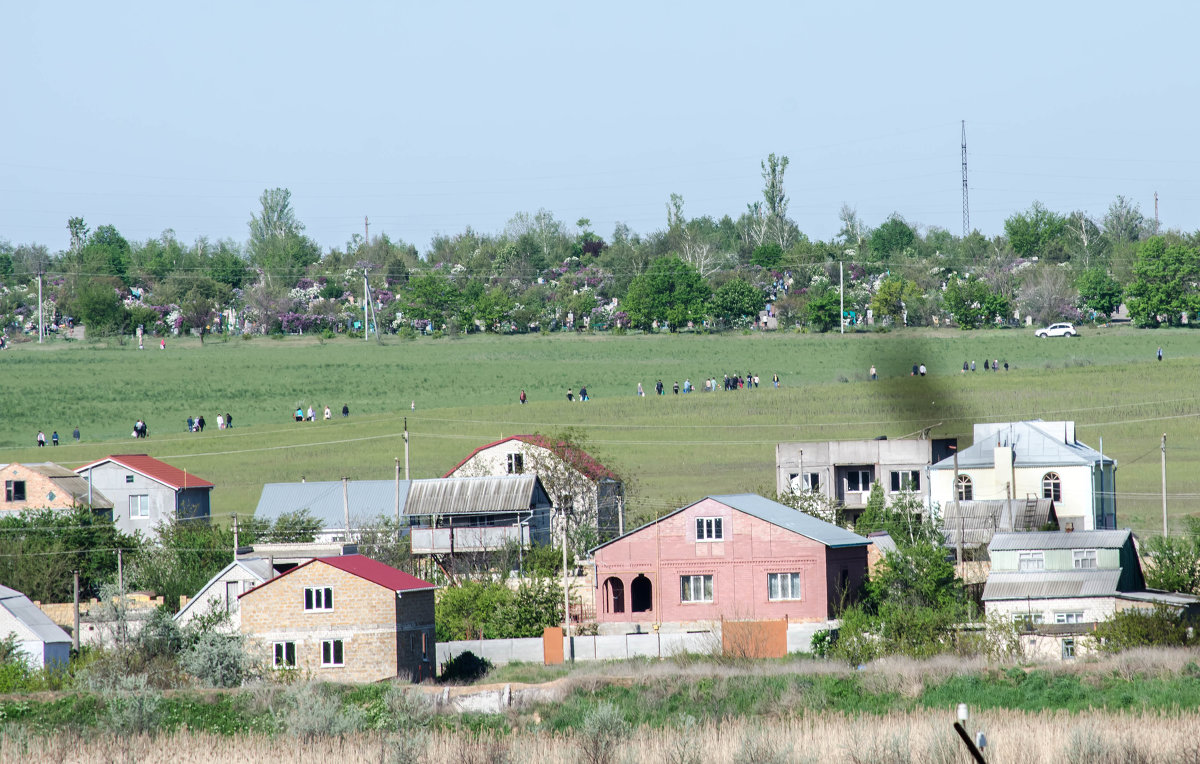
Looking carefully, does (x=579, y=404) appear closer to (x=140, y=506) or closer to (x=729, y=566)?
(x=140, y=506)

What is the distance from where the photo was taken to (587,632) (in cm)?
4916

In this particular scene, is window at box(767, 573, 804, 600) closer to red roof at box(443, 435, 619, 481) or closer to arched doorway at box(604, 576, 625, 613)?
arched doorway at box(604, 576, 625, 613)

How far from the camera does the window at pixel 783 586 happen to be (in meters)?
49.7

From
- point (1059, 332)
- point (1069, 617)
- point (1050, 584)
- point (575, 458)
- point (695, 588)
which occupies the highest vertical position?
point (1059, 332)

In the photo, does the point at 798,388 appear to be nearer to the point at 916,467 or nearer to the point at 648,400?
the point at 648,400

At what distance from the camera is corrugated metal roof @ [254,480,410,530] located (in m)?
64.6

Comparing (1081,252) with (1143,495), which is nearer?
(1143,495)

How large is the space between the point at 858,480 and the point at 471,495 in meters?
18.4

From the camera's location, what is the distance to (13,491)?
65.4 meters

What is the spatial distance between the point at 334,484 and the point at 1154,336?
76.0 meters

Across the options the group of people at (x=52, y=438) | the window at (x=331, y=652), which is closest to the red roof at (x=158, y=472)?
the group of people at (x=52, y=438)

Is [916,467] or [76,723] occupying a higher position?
[916,467]

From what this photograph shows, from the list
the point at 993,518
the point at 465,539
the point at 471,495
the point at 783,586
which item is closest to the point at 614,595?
the point at 783,586

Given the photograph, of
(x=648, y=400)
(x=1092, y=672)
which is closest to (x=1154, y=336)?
(x=648, y=400)
